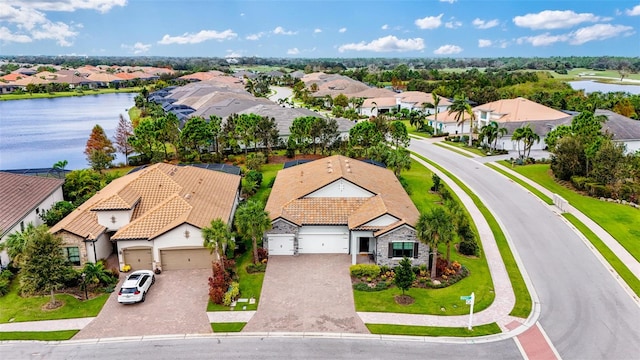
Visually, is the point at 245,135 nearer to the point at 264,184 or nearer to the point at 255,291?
the point at 264,184

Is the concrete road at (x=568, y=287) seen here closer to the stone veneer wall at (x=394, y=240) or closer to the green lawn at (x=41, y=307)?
the stone veneer wall at (x=394, y=240)

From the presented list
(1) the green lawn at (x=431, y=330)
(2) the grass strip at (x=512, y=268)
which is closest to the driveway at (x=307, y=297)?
(1) the green lawn at (x=431, y=330)

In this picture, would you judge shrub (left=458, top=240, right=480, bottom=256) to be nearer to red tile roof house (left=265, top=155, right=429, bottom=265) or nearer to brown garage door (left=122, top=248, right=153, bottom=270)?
red tile roof house (left=265, top=155, right=429, bottom=265)

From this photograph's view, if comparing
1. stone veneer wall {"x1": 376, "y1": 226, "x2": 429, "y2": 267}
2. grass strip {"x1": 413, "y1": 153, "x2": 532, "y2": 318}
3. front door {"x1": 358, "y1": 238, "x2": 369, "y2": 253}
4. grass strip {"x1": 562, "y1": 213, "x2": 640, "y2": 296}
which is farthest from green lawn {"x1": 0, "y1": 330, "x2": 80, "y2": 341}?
grass strip {"x1": 562, "y1": 213, "x2": 640, "y2": 296}

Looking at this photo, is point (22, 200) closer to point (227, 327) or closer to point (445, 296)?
point (227, 327)

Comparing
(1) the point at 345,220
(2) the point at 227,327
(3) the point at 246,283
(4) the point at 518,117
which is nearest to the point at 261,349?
(2) the point at 227,327
